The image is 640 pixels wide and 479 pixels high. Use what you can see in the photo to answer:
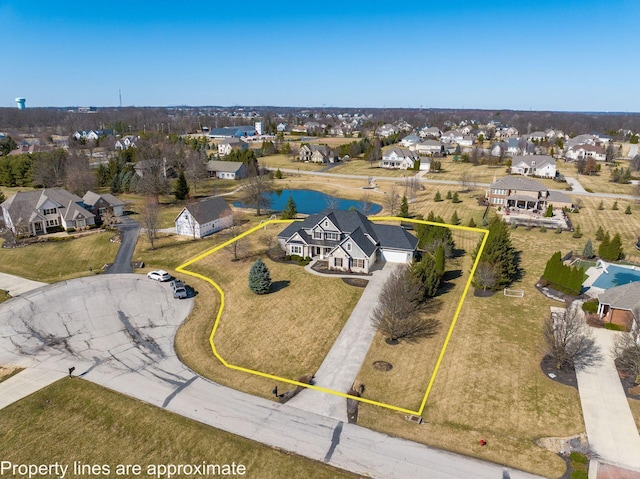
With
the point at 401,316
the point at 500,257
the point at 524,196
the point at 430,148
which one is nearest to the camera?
the point at 401,316

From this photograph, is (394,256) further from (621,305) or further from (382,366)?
(621,305)

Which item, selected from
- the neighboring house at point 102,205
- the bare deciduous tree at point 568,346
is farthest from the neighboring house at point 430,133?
the bare deciduous tree at point 568,346

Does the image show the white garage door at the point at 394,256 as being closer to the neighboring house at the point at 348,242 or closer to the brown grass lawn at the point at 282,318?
the neighboring house at the point at 348,242

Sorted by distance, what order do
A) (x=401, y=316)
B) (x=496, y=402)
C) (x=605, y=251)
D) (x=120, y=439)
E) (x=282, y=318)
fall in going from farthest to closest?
(x=605, y=251) → (x=282, y=318) → (x=401, y=316) → (x=496, y=402) → (x=120, y=439)

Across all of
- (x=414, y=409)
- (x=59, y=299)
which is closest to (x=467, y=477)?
(x=414, y=409)

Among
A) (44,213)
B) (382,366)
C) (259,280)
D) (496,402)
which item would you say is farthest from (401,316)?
(44,213)

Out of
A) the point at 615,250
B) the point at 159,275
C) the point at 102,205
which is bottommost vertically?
the point at 159,275
